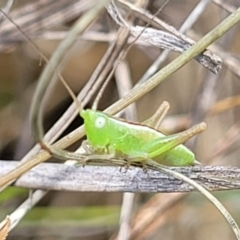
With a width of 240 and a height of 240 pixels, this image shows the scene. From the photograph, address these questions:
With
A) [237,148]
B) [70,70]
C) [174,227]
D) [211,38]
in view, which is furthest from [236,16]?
[70,70]

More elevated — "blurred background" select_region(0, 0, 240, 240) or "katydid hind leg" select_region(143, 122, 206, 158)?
"blurred background" select_region(0, 0, 240, 240)

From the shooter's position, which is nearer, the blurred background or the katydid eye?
the katydid eye

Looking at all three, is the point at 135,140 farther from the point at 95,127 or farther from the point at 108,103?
the point at 108,103

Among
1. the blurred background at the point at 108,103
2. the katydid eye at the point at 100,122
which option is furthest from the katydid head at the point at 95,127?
the blurred background at the point at 108,103

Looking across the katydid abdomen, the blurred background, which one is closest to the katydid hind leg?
the katydid abdomen

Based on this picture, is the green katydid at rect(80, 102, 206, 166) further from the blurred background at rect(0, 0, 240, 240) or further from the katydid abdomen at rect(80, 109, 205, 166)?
the blurred background at rect(0, 0, 240, 240)

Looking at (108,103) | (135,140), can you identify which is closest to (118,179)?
(135,140)
